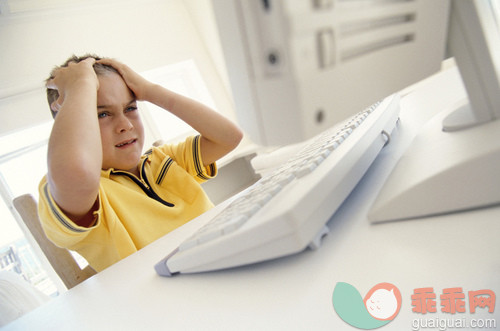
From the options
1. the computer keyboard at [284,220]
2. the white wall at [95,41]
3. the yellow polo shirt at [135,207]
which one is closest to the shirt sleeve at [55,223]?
the yellow polo shirt at [135,207]

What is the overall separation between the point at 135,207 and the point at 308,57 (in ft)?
2.03

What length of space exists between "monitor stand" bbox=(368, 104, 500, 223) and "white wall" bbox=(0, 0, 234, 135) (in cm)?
187

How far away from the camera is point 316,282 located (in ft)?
0.74

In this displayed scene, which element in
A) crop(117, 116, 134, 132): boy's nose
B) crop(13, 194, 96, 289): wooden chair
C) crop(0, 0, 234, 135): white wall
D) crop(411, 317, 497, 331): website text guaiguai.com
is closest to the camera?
crop(411, 317, 497, 331): website text guaiguai.com

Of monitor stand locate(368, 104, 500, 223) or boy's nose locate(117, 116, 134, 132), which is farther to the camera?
boy's nose locate(117, 116, 134, 132)

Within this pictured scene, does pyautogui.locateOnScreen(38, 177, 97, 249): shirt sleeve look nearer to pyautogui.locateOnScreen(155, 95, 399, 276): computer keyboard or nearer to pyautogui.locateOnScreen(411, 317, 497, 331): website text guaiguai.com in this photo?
pyautogui.locateOnScreen(155, 95, 399, 276): computer keyboard

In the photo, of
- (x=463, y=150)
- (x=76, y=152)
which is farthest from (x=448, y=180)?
A: (x=76, y=152)

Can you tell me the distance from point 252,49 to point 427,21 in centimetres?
16

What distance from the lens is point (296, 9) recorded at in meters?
0.16

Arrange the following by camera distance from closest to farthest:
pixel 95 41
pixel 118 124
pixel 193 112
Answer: pixel 118 124
pixel 193 112
pixel 95 41

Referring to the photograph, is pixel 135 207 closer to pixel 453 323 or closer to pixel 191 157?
pixel 191 157

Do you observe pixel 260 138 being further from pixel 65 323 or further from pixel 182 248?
pixel 65 323

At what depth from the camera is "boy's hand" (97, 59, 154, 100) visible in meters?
0.72
